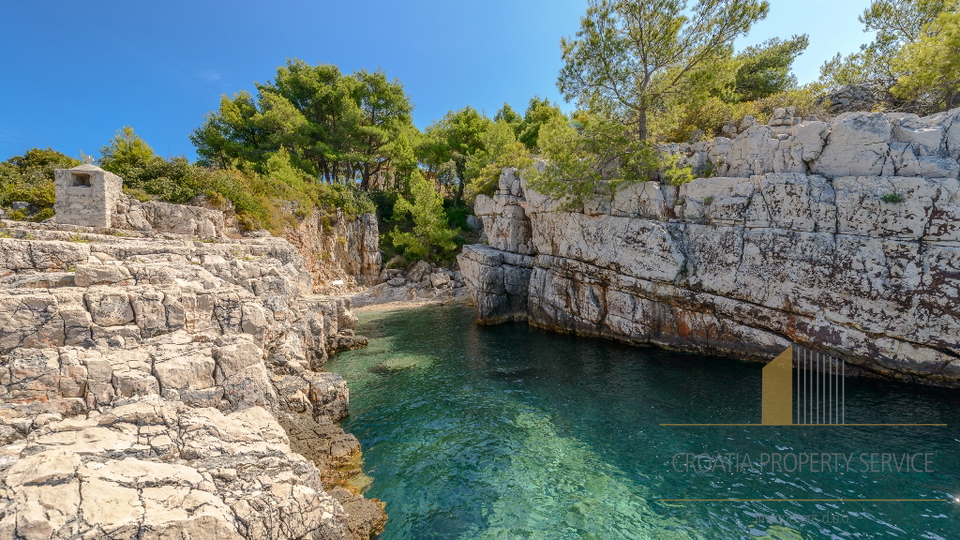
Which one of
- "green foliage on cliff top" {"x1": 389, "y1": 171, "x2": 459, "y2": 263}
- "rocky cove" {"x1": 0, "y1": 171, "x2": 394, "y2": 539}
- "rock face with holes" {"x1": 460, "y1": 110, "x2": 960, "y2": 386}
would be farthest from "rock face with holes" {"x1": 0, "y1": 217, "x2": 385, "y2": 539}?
"green foliage on cliff top" {"x1": 389, "y1": 171, "x2": 459, "y2": 263}

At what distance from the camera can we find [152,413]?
6.63 metres

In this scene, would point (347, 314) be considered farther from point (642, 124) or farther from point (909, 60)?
point (909, 60)

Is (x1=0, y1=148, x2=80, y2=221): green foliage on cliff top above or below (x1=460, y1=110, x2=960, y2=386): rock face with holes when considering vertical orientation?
above

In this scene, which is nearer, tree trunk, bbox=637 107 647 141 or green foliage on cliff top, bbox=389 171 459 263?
tree trunk, bbox=637 107 647 141

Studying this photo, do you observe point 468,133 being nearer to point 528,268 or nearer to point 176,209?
point 528,268

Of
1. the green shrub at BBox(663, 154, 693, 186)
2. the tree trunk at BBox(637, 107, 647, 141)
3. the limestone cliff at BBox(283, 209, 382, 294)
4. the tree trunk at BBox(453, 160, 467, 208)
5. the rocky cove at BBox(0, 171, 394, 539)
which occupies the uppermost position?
the tree trunk at BBox(453, 160, 467, 208)

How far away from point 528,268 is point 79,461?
73.4 ft

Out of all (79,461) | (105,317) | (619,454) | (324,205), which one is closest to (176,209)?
(324,205)

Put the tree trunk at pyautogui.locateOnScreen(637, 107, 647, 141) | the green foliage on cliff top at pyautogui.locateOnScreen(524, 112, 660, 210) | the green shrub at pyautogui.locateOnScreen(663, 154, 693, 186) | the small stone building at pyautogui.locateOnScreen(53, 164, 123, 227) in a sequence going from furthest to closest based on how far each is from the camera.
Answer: the tree trunk at pyautogui.locateOnScreen(637, 107, 647, 141) → the green foliage on cliff top at pyautogui.locateOnScreen(524, 112, 660, 210) → the green shrub at pyautogui.locateOnScreen(663, 154, 693, 186) → the small stone building at pyautogui.locateOnScreen(53, 164, 123, 227)

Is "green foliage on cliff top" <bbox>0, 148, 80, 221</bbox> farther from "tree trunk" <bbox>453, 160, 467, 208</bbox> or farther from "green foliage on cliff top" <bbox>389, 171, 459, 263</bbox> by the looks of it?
"tree trunk" <bbox>453, 160, 467, 208</bbox>

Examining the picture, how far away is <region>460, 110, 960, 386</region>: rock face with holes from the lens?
12359 mm

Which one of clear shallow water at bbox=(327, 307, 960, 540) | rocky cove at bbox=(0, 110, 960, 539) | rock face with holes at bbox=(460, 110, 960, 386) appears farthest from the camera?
rock face with holes at bbox=(460, 110, 960, 386)

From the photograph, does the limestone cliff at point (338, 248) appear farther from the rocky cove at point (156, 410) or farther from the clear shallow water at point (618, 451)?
the rocky cove at point (156, 410)

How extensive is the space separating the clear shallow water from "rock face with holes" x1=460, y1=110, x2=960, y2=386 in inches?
68.1
